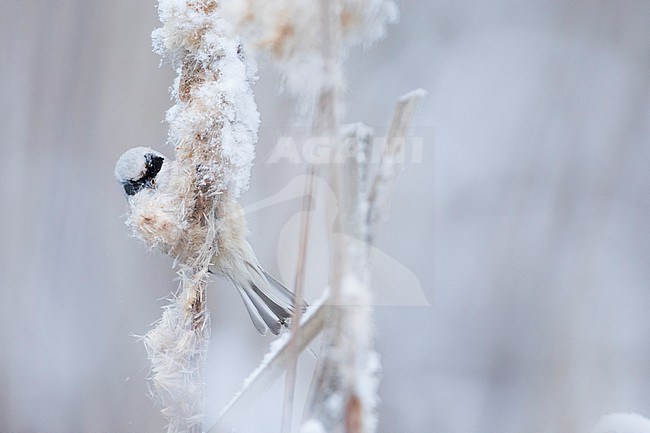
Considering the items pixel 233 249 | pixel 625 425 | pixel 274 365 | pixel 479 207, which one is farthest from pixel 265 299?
pixel 479 207

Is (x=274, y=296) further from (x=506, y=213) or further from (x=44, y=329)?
(x=44, y=329)

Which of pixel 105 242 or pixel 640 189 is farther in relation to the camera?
pixel 105 242

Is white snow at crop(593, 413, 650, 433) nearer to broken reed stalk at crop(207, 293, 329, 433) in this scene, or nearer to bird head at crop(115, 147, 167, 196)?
broken reed stalk at crop(207, 293, 329, 433)

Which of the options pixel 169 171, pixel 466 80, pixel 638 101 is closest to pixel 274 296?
pixel 169 171

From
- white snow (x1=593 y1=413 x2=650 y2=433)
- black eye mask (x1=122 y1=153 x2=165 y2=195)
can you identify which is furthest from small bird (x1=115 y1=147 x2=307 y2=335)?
white snow (x1=593 y1=413 x2=650 y2=433)

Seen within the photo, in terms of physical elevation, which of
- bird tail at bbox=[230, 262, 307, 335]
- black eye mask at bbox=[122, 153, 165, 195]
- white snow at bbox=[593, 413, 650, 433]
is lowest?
white snow at bbox=[593, 413, 650, 433]

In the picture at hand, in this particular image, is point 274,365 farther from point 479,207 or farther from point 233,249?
point 479,207

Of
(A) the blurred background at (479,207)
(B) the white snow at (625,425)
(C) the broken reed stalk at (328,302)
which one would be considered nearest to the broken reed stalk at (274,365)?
(C) the broken reed stalk at (328,302)
